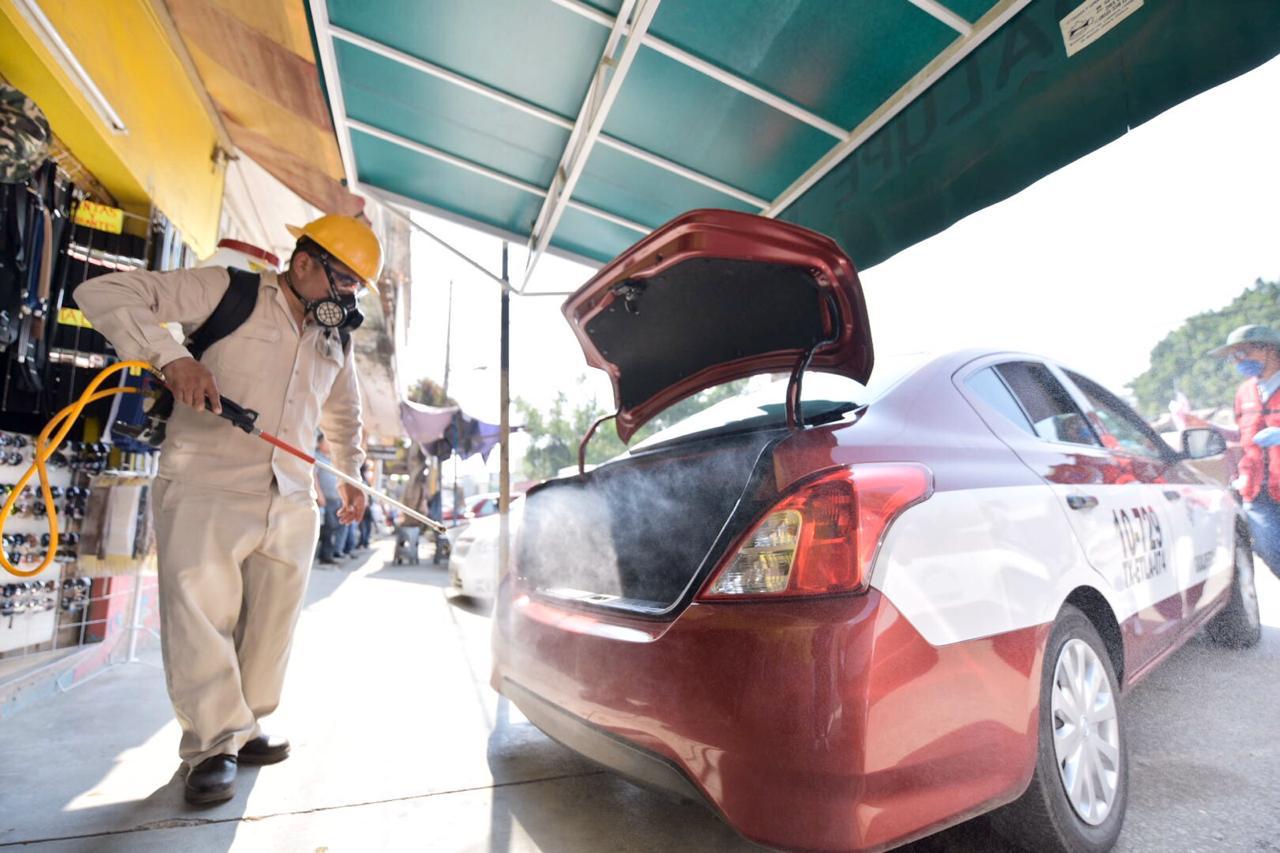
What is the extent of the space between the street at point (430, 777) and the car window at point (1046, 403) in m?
1.14

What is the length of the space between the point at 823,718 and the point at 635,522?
3.49 ft

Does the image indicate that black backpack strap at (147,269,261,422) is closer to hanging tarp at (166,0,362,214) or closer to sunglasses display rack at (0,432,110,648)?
sunglasses display rack at (0,432,110,648)

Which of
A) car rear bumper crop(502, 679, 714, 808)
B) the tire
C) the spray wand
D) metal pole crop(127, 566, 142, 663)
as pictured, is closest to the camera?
car rear bumper crop(502, 679, 714, 808)

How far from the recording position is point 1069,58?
201cm

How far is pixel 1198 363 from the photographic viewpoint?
3.28m

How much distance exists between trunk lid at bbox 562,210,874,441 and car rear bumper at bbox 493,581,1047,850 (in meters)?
0.85

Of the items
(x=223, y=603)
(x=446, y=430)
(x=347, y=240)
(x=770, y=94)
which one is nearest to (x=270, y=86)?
(x=347, y=240)

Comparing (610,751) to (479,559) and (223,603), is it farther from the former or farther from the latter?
(479,559)

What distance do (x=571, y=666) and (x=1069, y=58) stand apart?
7.73 ft

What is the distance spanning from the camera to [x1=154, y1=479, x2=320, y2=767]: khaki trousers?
2.02 metres

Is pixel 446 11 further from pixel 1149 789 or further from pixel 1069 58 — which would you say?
pixel 1149 789

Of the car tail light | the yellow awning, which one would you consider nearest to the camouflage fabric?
the yellow awning

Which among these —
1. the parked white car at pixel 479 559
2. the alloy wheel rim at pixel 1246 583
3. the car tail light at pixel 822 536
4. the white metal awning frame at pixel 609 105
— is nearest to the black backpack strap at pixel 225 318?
the white metal awning frame at pixel 609 105

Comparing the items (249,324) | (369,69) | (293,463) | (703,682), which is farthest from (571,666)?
(369,69)
